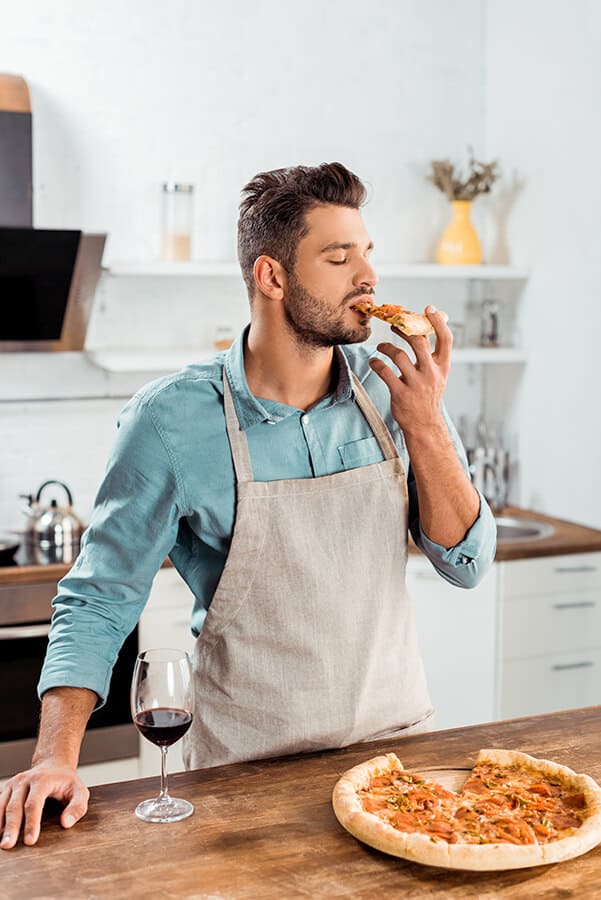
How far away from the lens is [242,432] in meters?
1.91

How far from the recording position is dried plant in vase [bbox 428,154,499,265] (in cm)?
412

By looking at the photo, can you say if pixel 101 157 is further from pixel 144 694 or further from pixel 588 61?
pixel 144 694

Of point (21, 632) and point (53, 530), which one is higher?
point (53, 530)

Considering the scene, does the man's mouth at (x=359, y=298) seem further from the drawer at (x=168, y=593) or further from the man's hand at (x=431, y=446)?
the drawer at (x=168, y=593)

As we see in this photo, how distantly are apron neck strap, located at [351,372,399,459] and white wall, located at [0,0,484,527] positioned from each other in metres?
2.03

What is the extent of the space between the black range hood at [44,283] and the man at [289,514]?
1.55 m

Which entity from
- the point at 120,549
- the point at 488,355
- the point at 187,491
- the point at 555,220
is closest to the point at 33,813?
the point at 120,549

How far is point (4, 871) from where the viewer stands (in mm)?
1354

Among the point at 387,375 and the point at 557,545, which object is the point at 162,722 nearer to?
the point at 387,375

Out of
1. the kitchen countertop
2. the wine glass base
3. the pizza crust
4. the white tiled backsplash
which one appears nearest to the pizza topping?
the wine glass base

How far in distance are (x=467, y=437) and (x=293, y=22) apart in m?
1.71

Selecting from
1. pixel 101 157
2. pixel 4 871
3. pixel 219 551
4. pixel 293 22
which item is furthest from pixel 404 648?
pixel 293 22

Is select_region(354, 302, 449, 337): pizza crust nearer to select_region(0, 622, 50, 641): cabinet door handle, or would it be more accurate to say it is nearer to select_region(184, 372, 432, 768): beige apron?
select_region(184, 372, 432, 768): beige apron

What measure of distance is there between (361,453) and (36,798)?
84 cm
